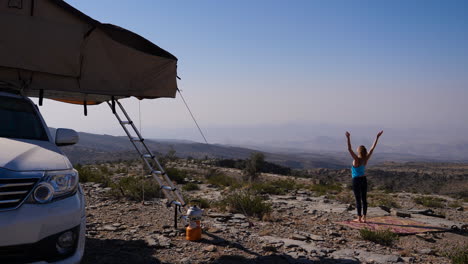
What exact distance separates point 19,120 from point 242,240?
397cm

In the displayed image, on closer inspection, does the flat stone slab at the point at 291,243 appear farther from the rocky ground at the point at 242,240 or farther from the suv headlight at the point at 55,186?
the suv headlight at the point at 55,186

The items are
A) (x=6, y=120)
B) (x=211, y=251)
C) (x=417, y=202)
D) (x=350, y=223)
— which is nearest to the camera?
(x=6, y=120)

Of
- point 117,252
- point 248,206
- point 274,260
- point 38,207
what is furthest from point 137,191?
point 38,207

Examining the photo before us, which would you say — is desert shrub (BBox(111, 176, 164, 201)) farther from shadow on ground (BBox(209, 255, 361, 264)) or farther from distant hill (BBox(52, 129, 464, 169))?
distant hill (BBox(52, 129, 464, 169))

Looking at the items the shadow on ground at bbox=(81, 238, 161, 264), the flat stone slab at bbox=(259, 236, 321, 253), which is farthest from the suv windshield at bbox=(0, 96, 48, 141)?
the flat stone slab at bbox=(259, 236, 321, 253)

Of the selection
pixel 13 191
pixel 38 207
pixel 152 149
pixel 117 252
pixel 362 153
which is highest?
pixel 362 153

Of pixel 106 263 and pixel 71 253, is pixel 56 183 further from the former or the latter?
pixel 106 263

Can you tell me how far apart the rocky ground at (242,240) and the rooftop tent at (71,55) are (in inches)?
98.4

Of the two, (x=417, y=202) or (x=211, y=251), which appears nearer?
(x=211, y=251)

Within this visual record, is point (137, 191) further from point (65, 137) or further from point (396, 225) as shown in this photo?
point (396, 225)

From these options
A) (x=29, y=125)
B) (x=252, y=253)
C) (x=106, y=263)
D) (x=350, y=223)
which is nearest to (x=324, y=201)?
(x=350, y=223)

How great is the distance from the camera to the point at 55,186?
3.35 metres

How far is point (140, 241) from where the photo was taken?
599 cm

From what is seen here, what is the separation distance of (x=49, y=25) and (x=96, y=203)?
5.52 meters
